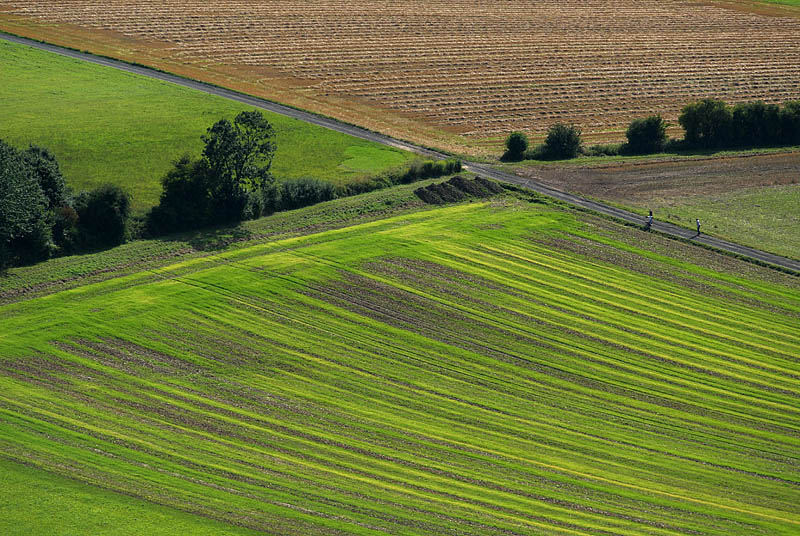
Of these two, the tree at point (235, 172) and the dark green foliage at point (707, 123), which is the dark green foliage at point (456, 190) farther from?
the dark green foliage at point (707, 123)

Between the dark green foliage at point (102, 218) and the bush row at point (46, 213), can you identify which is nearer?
the bush row at point (46, 213)

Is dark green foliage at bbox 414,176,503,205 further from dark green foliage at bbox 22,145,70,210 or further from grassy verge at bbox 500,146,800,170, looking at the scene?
dark green foliage at bbox 22,145,70,210

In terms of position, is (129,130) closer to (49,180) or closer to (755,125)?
(49,180)

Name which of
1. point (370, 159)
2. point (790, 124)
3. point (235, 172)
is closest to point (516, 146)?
point (370, 159)

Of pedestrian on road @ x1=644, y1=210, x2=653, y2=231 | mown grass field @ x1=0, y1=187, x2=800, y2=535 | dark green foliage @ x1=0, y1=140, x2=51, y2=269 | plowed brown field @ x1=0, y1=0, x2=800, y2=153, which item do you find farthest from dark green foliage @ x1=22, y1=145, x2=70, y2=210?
pedestrian on road @ x1=644, y1=210, x2=653, y2=231

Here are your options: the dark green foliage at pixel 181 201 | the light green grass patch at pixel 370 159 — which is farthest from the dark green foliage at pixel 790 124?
the dark green foliage at pixel 181 201

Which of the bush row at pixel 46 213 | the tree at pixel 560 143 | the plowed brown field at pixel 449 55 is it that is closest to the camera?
the bush row at pixel 46 213
